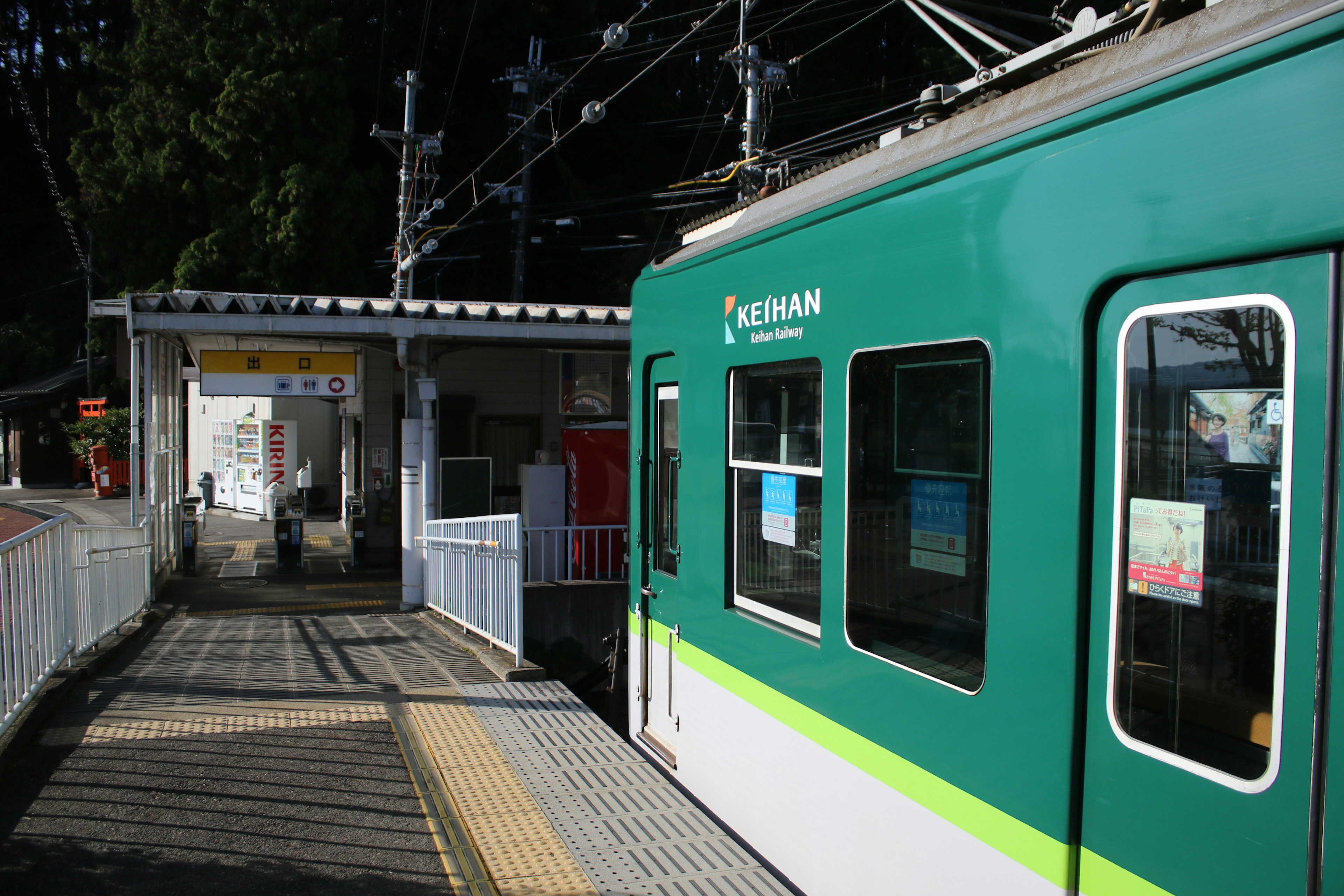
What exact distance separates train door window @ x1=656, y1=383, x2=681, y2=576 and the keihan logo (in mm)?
742

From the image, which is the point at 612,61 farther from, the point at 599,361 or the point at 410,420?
the point at 410,420

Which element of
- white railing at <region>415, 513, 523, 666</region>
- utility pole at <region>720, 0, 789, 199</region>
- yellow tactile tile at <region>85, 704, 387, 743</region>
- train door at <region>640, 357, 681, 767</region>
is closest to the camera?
train door at <region>640, 357, 681, 767</region>

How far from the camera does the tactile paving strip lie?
11.5 feet

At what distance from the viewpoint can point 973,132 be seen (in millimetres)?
2742

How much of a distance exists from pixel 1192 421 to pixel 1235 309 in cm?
23

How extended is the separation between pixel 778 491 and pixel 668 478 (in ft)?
4.18

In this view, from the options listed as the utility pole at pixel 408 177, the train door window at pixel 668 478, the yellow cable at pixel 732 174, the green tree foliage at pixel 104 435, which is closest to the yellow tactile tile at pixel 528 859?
the train door window at pixel 668 478

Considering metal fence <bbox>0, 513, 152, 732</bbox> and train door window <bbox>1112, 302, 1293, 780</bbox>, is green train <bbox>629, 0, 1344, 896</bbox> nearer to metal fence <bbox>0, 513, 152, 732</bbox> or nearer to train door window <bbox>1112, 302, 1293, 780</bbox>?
train door window <bbox>1112, 302, 1293, 780</bbox>

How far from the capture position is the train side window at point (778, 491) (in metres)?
3.38

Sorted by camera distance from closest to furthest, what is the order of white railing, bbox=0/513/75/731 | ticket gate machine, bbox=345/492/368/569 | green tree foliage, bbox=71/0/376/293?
white railing, bbox=0/513/75/731, ticket gate machine, bbox=345/492/368/569, green tree foliage, bbox=71/0/376/293

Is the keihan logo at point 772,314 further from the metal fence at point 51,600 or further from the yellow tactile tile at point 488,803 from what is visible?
the metal fence at point 51,600

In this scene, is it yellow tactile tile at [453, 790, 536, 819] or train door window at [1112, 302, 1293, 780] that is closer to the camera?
train door window at [1112, 302, 1293, 780]

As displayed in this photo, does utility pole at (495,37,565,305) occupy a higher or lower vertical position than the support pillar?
higher

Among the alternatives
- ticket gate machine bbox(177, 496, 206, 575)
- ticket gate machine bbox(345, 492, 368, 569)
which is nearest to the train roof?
ticket gate machine bbox(345, 492, 368, 569)
